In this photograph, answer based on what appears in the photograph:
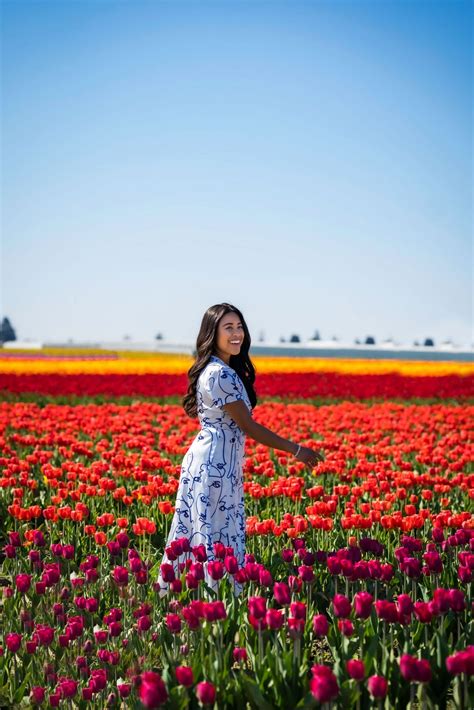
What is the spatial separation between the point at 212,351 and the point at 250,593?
1573mm

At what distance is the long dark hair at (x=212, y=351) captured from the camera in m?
5.15

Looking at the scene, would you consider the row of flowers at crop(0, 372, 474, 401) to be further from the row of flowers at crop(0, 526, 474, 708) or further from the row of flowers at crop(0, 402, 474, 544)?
the row of flowers at crop(0, 526, 474, 708)

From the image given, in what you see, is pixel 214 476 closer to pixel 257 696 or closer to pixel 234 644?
Result: pixel 234 644

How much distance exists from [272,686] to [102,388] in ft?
48.8

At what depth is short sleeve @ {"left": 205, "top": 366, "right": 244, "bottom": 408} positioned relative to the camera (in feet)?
16.5

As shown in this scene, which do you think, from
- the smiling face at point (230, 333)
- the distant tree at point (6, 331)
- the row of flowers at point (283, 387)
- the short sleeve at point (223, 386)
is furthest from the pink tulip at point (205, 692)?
the distant tree at point (6, 331)

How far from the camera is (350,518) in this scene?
18.1 ft

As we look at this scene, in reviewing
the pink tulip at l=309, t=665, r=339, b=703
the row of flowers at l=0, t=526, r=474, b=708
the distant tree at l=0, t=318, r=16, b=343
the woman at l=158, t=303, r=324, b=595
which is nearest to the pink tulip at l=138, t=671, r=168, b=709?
the row of flowers at l=0, t=526, r=474, b=708

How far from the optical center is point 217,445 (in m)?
5.13

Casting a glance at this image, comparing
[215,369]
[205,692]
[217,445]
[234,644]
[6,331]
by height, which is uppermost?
[6,331]

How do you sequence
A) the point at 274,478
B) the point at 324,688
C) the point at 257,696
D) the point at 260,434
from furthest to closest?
the point at 274,478
the point at 260,434
the point at 257,696
the point at 324,688

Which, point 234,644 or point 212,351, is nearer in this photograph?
point 234,644

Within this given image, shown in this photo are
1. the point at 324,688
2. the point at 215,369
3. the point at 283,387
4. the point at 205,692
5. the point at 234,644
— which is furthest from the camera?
the point at 283,387

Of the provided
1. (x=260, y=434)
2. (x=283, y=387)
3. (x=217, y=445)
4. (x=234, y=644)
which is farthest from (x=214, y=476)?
(x=283, y=387)
